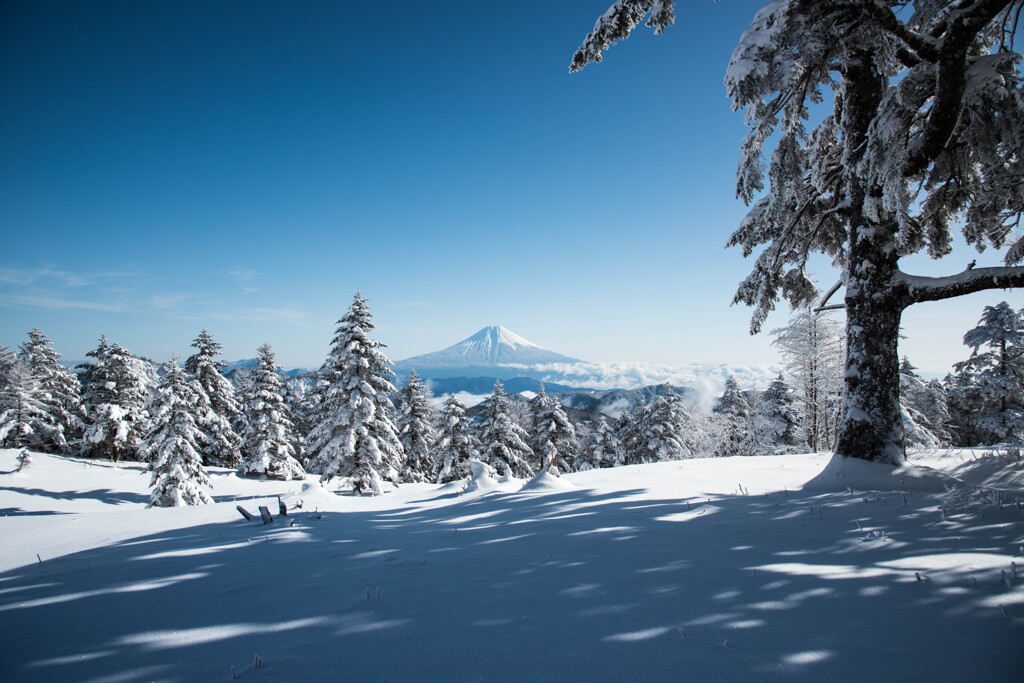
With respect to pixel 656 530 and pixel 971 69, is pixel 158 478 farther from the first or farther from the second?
pixel 971 69

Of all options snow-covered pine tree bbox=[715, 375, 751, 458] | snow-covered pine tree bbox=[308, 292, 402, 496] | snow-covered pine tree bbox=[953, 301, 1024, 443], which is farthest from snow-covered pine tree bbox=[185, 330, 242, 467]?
snow-covered pine tree bbox=[953, 301, 1024, 443]

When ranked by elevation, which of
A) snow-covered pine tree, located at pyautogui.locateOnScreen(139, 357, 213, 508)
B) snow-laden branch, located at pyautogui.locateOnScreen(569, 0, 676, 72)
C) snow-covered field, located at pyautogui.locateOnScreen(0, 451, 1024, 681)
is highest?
snow-laden branch, located at pyautogui.locateOnScreen(569, 0, 676, 72)

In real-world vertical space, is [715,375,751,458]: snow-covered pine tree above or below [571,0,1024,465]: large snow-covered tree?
below

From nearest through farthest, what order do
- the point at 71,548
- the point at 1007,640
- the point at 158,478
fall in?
1. the point at 1007,640
2. the point at 71,548
3. the point at 158,478

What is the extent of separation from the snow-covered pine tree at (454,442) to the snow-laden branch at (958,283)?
2283 cm

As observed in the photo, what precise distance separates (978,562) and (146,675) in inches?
208

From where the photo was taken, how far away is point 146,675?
2.12 metres

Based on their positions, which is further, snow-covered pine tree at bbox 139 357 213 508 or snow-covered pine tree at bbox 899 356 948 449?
snow-covered pine tree at bbox 139 357 213 508

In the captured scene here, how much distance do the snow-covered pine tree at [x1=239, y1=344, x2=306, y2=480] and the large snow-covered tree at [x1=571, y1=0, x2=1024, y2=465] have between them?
2693 cm

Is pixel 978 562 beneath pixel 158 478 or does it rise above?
above

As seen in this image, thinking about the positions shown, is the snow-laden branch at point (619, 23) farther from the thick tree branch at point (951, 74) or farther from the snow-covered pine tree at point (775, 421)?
the snow-covered pine tree at point (775, 421)

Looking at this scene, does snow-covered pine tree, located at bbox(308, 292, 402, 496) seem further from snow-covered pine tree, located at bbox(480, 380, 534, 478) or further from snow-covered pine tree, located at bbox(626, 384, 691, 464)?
snow-covered pine tree, located at bbox(626, 384, 691, 464)

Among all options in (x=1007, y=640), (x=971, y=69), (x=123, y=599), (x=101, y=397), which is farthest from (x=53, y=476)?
(x=971, y=69)

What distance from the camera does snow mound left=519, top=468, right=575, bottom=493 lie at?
23.9 ft
